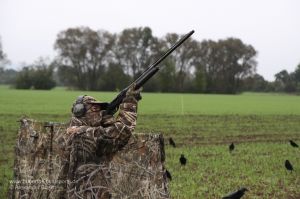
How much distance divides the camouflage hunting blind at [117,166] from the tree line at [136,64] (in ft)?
324

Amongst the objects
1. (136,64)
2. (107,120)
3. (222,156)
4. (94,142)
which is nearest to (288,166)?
(222,156)

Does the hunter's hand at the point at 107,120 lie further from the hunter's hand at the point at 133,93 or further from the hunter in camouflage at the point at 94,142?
the hunter's hand at the point at 133,93

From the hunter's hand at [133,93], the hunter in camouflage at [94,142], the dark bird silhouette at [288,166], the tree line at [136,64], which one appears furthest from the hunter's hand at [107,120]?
the tree line at [136,64]

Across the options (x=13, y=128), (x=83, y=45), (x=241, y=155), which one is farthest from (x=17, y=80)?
(x=241, y=155)

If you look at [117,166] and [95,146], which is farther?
[117,166]

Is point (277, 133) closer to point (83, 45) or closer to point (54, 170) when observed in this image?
point (54, 170)

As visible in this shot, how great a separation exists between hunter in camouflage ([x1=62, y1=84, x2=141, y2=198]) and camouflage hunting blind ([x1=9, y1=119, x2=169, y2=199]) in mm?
2182

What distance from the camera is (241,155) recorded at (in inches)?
632

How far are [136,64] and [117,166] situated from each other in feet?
354

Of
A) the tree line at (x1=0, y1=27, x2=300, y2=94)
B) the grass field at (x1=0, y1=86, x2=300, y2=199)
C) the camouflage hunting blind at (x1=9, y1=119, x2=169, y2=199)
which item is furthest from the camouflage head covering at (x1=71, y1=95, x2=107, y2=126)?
the tree line at (x1=0, y1=27, x2=300, y2=94)

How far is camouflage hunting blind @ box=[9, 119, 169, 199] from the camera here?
7.71m

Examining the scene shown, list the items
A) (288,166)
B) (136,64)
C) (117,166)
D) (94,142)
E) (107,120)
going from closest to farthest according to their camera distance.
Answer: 1. (94,142)
2. (107,120)
3. (117,166)
4. (288,166)
5. (136,64)

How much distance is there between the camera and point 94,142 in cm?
499

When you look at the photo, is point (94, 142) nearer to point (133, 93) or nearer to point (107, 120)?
point (107, 120)
